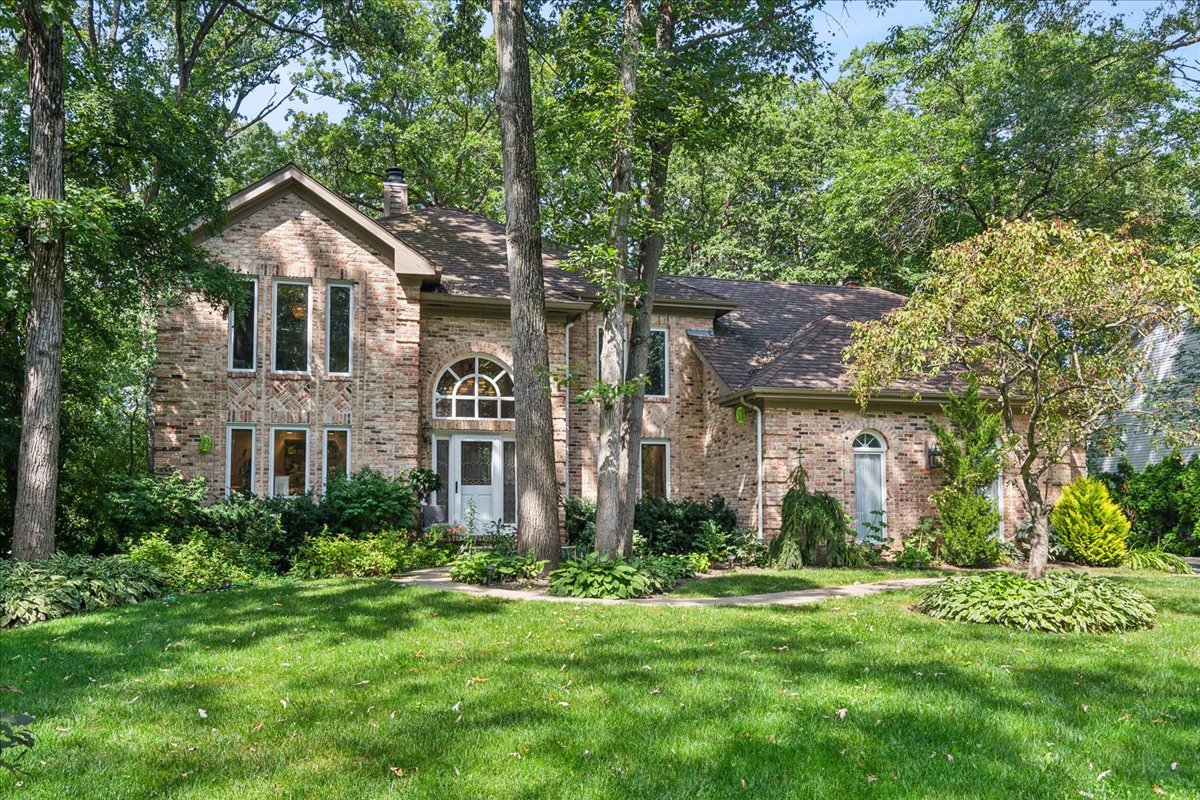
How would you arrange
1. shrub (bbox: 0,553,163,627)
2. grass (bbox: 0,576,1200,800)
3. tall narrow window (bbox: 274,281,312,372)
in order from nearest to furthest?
1. grass (bbox: 0,576,1200,800)
2. shrub (bbox: 0,553,163,627)
3. tall narrow window (bbox: 274,281,312,372)

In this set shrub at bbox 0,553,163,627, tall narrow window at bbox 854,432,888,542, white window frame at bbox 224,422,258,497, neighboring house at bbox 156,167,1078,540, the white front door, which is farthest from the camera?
tall narrow window at bbox 854,432,888,542

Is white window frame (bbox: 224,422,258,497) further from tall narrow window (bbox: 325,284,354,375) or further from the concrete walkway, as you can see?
the concrete walkway

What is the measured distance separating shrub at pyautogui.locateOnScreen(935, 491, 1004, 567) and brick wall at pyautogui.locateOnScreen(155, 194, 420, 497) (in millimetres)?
9944

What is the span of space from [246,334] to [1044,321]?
41.6 ft

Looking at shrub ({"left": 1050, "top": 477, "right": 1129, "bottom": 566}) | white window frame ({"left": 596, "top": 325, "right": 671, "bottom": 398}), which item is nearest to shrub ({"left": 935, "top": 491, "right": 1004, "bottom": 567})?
shrub ({"left": 1050, "top": 477, "right": 1129, "bottom": 566})

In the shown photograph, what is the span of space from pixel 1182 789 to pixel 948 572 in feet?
36.9

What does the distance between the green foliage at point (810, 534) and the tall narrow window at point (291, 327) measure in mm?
9020

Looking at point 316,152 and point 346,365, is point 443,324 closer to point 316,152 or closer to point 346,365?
point 346,365

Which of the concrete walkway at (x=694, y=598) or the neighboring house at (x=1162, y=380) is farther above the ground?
the neighboring house at (x=1162, y=380)

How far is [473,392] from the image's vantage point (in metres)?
17.1

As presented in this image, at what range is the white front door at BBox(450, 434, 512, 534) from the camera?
16828mm

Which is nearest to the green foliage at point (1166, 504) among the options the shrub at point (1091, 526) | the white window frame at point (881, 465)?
the shrub at point (1091, 526)

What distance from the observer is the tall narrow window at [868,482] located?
17.0m

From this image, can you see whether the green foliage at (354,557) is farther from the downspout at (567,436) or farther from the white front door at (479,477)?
the downspout at (567,436)
